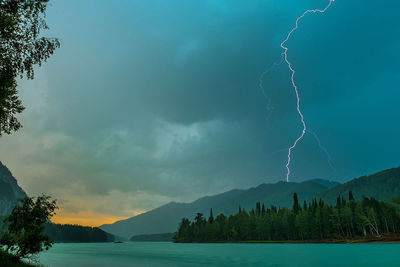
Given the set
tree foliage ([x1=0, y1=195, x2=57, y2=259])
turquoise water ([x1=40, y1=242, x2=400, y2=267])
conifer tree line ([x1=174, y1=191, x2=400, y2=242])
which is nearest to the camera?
tree foliage ([x1=0, y1=195, x2=57, y2=259])

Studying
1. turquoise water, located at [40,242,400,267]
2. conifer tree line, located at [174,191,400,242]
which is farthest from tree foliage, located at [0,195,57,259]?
conifer tree line, located at [174,191,400,242]

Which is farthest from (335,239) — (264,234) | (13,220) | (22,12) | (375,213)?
(22,12)

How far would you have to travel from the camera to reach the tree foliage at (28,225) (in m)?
25.5

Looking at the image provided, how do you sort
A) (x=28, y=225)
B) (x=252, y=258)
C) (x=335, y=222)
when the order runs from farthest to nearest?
(x=335, y=222), (x=252, y=258), (x=28, y=225)

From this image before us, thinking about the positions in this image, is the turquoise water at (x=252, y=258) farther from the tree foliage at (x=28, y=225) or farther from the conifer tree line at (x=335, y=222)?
the conifer tree line at (x=335, y=222)

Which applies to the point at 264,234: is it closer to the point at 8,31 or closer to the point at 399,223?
the point at 399,223

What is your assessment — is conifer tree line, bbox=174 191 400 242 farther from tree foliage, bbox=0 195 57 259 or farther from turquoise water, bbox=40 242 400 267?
tree foliage, bbox=0 195 57 259

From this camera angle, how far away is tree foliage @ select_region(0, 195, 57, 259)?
2555 centimetres

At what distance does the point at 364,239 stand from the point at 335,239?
44.8ft

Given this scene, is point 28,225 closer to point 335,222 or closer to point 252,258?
point 252,258

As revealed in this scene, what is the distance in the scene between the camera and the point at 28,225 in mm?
25656

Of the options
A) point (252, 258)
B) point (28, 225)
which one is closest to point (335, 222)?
point (252, 258)

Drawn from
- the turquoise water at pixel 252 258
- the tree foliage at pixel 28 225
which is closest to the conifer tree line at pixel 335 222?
the turquoise water at pixel 252 258

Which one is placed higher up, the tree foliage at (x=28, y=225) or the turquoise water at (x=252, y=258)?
the tree foliage at (x=28, y=225)
